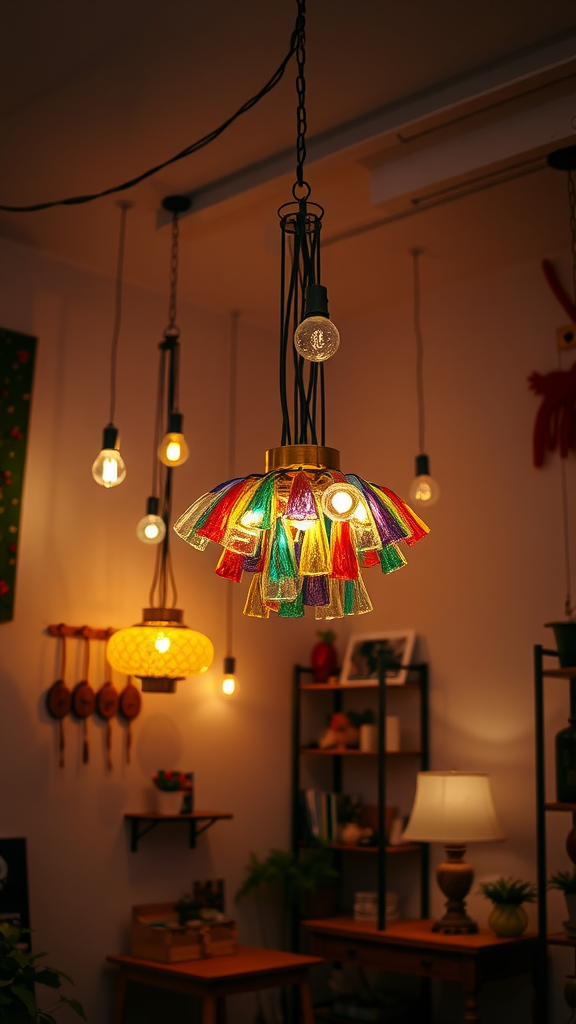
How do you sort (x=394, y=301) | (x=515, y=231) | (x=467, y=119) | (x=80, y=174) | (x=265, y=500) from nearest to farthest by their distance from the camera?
(x=265, y=500) → (x=467, y=119) → (x=80, y=174) → (x=515, y=231) → (x=394, y=301)

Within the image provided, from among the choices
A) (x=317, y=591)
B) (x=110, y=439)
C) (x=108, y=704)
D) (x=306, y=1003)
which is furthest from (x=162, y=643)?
(x=317, y=591)

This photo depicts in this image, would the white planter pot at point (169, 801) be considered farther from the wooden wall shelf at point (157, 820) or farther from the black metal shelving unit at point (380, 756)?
the black metal shelving unit at point (380, 756)

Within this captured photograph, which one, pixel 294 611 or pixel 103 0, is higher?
pixel 103 0

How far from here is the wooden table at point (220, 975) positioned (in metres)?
4.09

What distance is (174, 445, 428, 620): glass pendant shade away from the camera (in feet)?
6.56

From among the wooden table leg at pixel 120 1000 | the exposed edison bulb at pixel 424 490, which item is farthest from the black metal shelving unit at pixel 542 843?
the wooden table leg at pixel 120 1000

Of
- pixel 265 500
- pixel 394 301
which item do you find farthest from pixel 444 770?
pixel 265 500

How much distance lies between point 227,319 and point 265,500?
3765mm

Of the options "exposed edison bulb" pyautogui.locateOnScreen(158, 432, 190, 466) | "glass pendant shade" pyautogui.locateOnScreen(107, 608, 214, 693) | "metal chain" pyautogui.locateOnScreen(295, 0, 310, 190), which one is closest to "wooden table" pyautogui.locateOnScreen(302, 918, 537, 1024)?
"glass pendant shade" pyautogui.locateOnScreen(107, 608, 214, 693)

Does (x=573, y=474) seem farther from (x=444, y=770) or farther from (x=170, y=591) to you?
(x=170, y=591)

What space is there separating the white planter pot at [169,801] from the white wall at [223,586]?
0.14 meters

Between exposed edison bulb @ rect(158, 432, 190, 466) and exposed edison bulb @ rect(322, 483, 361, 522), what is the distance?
207 cm

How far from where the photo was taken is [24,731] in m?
4.47

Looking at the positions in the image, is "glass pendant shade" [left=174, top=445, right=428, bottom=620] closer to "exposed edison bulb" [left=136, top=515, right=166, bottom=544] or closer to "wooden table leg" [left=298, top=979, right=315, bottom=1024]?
"exposed edison bulb" [left=136, top=515, right=166, bottom=544]
